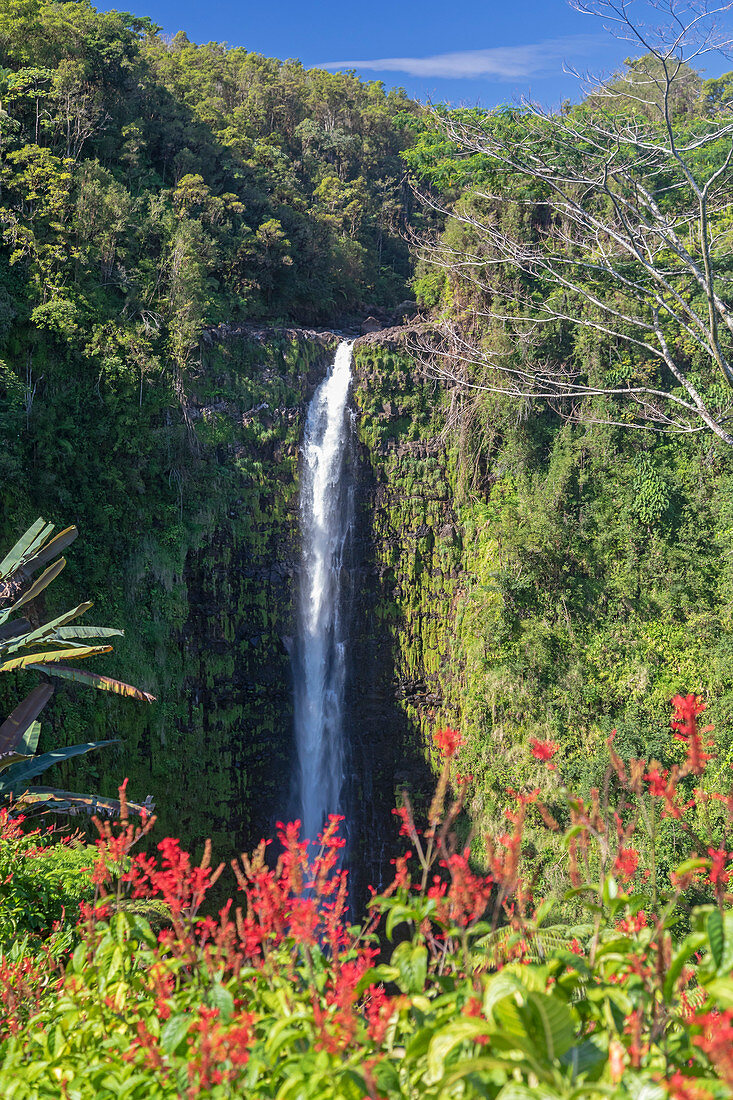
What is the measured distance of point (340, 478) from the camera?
14.1m

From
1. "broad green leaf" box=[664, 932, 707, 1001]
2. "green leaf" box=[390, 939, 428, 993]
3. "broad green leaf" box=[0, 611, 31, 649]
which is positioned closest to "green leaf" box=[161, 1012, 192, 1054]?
"green leaf" box=[390, 939, 428, 993]

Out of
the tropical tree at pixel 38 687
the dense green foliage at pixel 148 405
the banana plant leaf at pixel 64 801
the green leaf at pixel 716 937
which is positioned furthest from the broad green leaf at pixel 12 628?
the green leaf at pixel 716 937

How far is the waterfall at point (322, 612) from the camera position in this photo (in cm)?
1327

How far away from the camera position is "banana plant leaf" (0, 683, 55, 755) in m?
6.61

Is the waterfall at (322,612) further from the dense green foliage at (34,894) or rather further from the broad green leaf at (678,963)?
the broad green leaf at (678,963)

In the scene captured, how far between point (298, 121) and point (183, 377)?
1321cm

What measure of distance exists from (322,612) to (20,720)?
736 cm

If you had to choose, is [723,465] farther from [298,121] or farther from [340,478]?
[298,121]

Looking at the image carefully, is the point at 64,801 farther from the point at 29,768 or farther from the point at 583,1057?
the point at 583,1057

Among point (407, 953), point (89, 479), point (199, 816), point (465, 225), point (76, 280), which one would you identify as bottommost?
point (199, 816)

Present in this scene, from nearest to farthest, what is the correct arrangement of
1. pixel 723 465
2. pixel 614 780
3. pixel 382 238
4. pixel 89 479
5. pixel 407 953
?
pixel 407 953
pixel 614 780
pixel 89 479
pixel 723 465
pixel 382 238

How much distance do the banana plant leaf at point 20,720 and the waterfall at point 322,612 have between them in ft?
22.3

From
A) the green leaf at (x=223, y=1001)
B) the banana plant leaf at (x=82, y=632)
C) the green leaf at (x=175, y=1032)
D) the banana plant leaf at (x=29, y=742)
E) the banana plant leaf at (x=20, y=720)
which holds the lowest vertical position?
the banana plant leaf at (x=29, y=742)

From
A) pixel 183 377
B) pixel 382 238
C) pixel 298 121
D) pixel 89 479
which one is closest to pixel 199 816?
pixel 89 479
